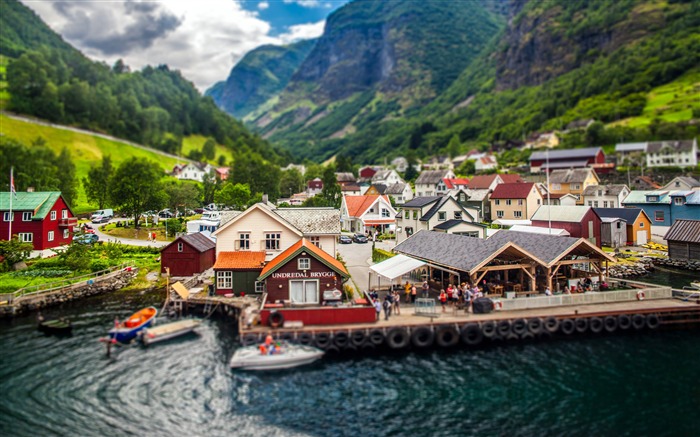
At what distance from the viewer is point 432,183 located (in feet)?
406

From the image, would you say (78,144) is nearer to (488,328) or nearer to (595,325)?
(488,328)

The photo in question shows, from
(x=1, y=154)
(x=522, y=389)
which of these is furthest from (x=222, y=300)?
(x=1, y=154)

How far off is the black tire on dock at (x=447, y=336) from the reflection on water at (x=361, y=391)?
3.03ft

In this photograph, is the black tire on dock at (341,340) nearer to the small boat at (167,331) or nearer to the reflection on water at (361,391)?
the reflection on water at (361,391)

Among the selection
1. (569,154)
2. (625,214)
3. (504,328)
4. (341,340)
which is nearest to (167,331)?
(341,340)

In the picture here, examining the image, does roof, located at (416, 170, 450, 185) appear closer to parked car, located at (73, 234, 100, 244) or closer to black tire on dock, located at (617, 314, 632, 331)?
parked car, located at (73, 234, 100, 244)

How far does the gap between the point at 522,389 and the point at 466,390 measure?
10.0 ft

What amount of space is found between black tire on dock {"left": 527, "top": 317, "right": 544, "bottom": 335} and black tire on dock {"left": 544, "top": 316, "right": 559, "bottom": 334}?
35 cm

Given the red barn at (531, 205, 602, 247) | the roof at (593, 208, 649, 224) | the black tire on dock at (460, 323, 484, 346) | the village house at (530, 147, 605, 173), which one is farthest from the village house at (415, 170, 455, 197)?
the black tire on dock at (460, 323, 484, 346)

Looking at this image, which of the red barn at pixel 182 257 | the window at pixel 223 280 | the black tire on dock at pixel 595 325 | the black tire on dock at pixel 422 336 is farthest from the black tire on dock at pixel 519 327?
the red barn at pixel 182 257

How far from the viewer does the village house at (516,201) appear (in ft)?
276

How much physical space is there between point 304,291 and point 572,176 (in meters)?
90.9

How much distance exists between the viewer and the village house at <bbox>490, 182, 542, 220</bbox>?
3314 inches

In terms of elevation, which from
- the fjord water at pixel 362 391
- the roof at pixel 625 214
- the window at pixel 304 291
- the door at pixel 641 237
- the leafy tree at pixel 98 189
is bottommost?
the fjord water at pixel 362 391
